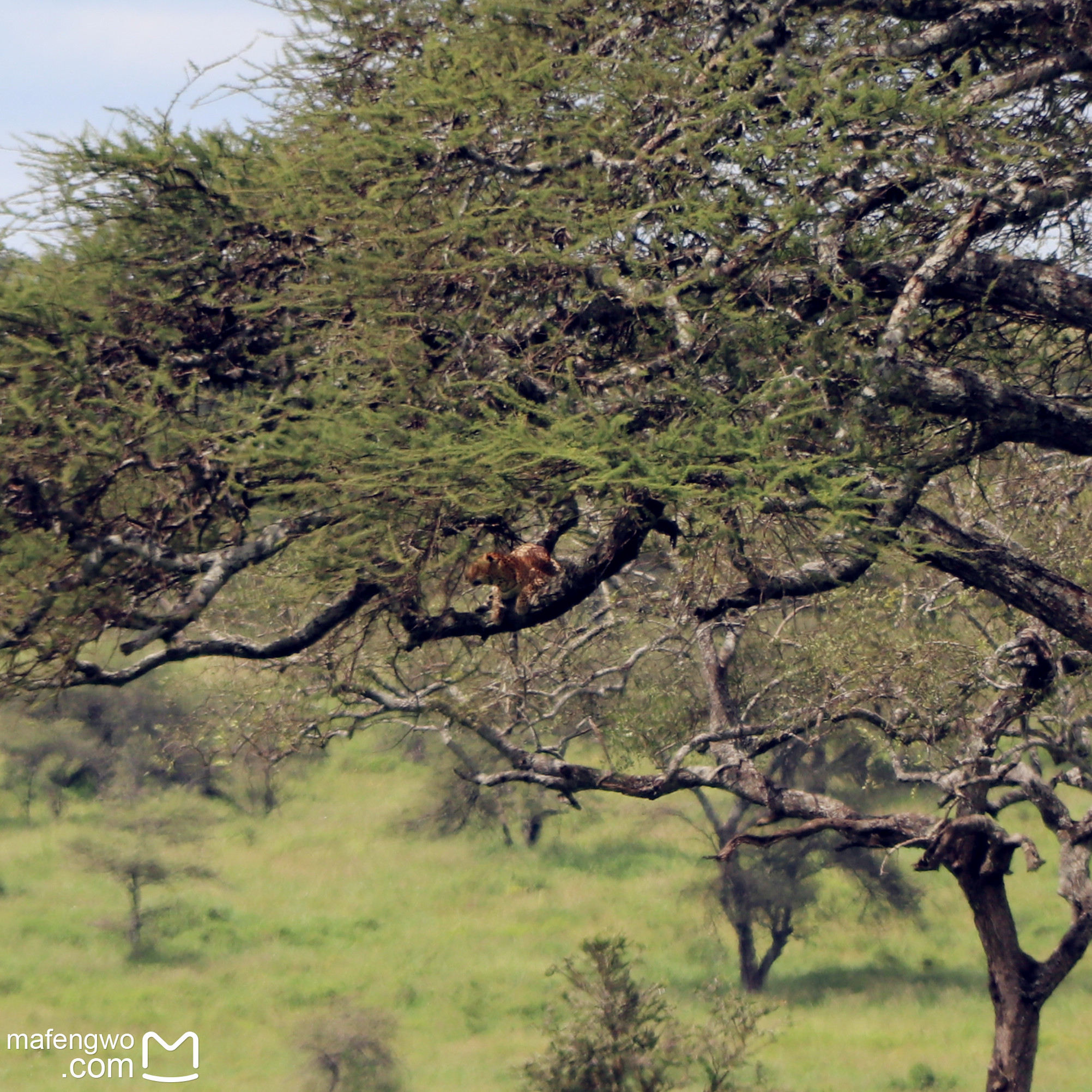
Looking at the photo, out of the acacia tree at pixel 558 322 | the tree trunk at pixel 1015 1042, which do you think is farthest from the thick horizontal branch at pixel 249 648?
the tree trunk at pixel 1015 1042

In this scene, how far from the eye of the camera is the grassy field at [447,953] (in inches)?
875

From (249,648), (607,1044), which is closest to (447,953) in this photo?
(607,1044)

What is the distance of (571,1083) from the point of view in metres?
14.7

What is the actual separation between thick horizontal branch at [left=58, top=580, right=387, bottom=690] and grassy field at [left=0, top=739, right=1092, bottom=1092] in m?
16.1

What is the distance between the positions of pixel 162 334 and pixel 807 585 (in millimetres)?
4497

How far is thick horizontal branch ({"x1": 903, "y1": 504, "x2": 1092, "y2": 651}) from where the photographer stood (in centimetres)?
689

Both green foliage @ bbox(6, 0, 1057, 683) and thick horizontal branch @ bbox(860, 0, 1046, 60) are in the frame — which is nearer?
green foliage @ bbox(6, 0, 1057, 683)

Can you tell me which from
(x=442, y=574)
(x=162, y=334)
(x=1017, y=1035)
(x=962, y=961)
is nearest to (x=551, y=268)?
(x=442, y=574)

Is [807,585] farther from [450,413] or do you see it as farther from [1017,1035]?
[1017,1035]

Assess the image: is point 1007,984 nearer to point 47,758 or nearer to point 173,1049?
point 173,1049

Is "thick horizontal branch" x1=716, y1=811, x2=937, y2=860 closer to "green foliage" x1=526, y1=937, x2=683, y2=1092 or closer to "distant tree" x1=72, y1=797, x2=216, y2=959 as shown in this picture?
"green foliage" x1=526, y1=937, x2=683, y2=1092

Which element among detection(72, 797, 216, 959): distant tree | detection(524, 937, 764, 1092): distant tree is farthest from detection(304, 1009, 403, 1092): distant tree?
detection(524, 937, 764, 1092): distant tree

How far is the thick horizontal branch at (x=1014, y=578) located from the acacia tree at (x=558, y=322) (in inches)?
1.0

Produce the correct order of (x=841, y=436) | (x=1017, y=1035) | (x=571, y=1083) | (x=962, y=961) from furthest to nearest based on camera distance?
1. (x=962, y=961)
2. (x=571, y=1083)
3. (x=1017, y=1035)
4. (x=841, y=436)
